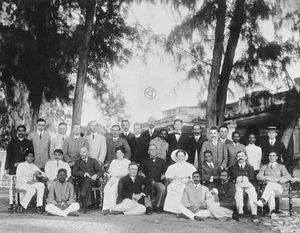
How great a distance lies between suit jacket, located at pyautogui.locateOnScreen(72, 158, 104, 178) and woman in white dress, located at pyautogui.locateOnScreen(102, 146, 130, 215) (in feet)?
0.60

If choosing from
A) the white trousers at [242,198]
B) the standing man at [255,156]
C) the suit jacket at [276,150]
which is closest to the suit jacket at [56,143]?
the white trousers at [242,198]

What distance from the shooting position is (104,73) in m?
12.4

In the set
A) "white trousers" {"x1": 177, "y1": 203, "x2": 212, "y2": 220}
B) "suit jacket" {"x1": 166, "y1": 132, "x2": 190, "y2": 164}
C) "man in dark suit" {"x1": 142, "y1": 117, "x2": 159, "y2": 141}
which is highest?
"man in dark suit" {"x1": 142, "y1": 117, "x2": 159, "y2": 141}

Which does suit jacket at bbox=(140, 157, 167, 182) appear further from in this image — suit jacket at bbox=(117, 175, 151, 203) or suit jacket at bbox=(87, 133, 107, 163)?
suit jacket at bbox=(87, 133, 107, 163)

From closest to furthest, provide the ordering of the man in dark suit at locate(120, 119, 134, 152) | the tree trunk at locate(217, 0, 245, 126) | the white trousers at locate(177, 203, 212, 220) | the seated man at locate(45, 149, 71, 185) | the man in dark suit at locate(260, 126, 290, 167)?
1. the white trousers at locate(177, 203, 212, 220)
2. the seated man at locate(45, 149, 71, 185)
3. the man in dark suit at locate(260, 126, 290, 167)
4. the man in dark suit at locate(120, 119, 134, 152)
5. the tree trunk at locate(217, 0, 245, 126)

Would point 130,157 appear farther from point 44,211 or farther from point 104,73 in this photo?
point 104,73

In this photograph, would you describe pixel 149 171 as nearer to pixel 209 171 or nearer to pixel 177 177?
pixel 177 177

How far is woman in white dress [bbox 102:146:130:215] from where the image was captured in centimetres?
743

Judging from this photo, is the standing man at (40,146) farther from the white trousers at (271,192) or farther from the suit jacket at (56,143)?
the white trousers at (271,192)

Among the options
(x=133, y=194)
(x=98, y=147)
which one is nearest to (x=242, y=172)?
(x=133, y=194)

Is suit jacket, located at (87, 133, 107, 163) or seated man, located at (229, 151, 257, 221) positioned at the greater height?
suit jacket, located at (87, 133, 107, 163)

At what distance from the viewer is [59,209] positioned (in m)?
6.97

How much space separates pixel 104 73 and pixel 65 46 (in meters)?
1.52

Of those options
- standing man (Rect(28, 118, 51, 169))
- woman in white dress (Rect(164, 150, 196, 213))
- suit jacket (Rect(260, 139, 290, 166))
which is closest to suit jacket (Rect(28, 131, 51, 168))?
standing man (Rect(28, 118, 51, 169))
